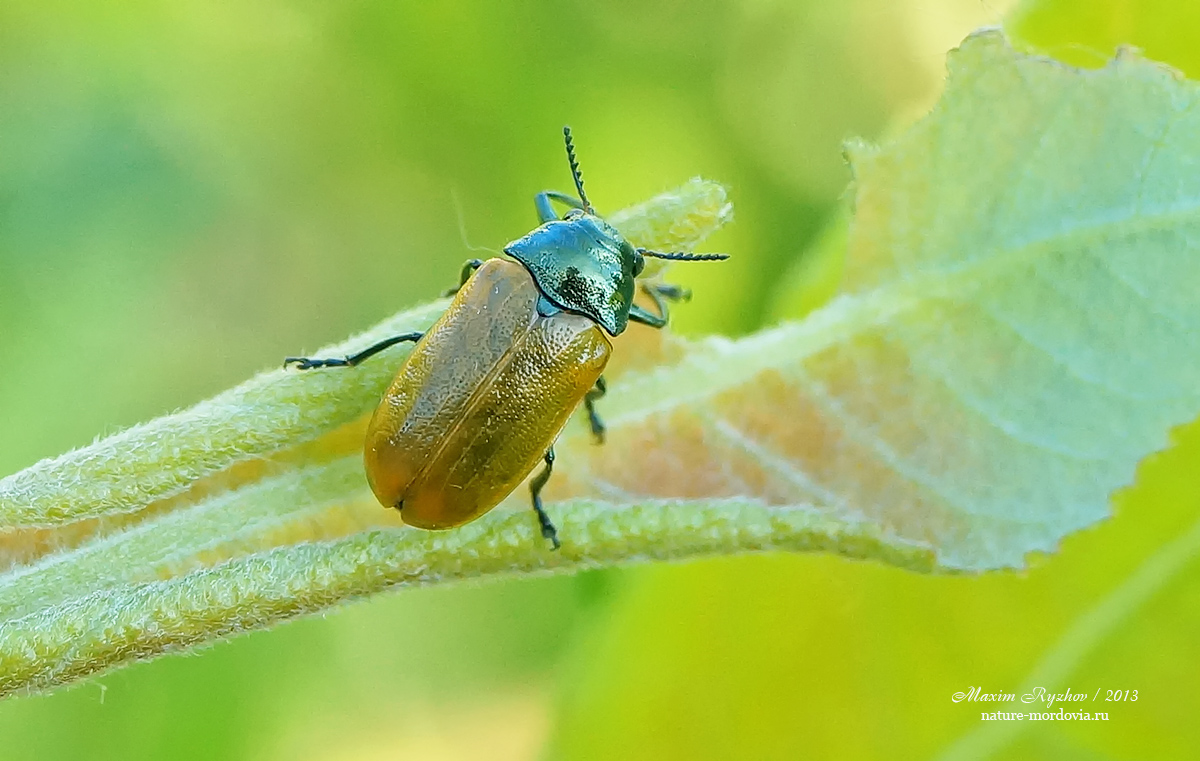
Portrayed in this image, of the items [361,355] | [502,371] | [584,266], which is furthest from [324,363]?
[584,266]

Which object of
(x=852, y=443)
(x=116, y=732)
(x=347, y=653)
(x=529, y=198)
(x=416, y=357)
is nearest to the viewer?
(x=852, y=443)

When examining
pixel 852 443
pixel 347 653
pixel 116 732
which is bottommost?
pixel 116 732

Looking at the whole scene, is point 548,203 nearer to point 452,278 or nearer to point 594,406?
point 452,278

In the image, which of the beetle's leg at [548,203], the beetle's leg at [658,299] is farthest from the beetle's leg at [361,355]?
the beetle's leg at [548,203]

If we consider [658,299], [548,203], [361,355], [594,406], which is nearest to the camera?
[361,355]

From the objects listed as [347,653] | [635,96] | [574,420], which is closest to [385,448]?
[574,420]

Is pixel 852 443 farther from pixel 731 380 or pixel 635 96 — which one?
pixel 635 96

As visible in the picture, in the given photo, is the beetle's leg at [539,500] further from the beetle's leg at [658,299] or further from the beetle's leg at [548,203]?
the beetle's leg at [548,203]
